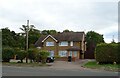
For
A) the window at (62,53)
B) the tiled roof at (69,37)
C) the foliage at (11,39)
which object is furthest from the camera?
the foliage at (11,39)

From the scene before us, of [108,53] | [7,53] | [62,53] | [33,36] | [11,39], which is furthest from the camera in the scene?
[33,36]

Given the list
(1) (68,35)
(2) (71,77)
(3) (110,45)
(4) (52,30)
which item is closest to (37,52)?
(3) (110,45)

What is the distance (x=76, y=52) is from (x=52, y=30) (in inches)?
1611

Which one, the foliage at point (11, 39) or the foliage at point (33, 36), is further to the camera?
the foliage at point (33, 36)

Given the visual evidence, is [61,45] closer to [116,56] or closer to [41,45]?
[41,45]

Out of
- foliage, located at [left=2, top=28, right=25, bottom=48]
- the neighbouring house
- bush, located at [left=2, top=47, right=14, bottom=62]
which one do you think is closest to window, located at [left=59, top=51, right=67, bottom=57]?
the neighbouring house

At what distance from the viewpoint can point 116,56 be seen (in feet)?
150

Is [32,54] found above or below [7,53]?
below

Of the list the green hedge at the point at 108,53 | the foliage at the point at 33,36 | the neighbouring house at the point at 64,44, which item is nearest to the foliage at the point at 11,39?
the foliage at the point at 33,36

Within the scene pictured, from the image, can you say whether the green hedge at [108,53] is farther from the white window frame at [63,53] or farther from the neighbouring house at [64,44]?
the white window frame at [63,53]

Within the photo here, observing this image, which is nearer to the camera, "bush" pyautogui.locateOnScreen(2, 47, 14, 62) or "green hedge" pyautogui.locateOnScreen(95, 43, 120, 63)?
"bush" pyautogui.locateOnScreen(2, 47, 14, 62)

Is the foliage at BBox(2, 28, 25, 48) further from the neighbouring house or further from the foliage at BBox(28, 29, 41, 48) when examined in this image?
the neighbouring house

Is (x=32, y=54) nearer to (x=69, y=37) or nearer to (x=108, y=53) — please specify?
(x=108, y=53)

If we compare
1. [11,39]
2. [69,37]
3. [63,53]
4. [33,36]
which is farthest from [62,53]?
[33,36]
